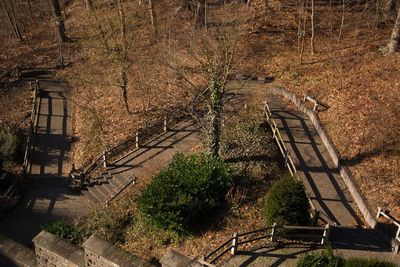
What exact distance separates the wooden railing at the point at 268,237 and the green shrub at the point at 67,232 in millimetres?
5858

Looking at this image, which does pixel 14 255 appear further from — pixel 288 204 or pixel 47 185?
pixel 47 185

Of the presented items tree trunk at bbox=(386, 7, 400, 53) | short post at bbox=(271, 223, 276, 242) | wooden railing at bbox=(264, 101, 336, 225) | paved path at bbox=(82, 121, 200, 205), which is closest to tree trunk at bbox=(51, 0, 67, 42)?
paved path at bbox=(82, 121, 200, 205)

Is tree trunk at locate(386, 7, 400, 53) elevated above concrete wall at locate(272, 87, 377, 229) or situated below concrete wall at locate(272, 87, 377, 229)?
above

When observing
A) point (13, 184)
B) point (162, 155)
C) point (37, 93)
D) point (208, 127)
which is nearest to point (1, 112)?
point (37, 93)

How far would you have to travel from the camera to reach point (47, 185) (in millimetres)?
23234

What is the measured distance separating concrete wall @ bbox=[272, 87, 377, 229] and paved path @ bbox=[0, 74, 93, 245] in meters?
11.6

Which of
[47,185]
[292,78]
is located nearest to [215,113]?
[292,78]

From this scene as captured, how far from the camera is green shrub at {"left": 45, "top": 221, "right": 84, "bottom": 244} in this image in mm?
18109

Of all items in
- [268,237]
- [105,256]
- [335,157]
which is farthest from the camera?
[335,157]

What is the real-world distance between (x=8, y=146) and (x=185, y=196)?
40.0 feet

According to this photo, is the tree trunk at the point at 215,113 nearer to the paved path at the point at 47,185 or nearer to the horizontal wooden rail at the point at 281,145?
the horizontal wooden rail at the point at 281,145

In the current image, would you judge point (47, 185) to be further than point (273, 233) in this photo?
Yes

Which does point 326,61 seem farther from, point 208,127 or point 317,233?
point 317,233

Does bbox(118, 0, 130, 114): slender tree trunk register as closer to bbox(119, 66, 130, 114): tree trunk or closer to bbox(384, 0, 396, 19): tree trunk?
bbox(119, 66, 130, 114): tree trunk
